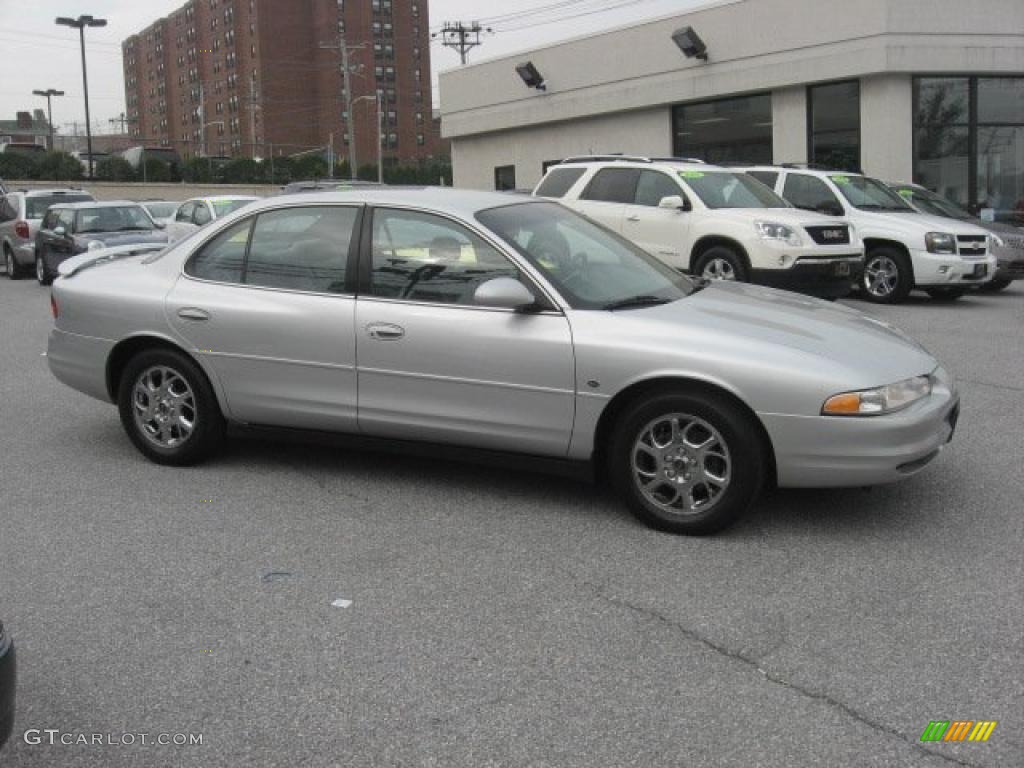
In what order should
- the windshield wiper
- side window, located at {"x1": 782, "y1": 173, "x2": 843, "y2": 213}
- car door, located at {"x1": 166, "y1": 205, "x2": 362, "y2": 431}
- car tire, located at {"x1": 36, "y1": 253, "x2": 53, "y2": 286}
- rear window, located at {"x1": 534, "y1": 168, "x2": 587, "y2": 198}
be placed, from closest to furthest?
the windshield wiper, car door, located at {"x1": 166, "y1": 205, "x2": 362, "y2": 431}, rear window, located at {"x1": 534, "y1": 168, "x2": 587, "y2": 198}, side window, located at {"x1": 782, "y1": 173, "x2": 843, "y2": 213}, car tire, located at {"x1": 36, "y1": 253, "x2": 53, "y2": 286}

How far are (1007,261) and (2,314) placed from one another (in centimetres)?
1416

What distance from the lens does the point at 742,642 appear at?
379 centimetres

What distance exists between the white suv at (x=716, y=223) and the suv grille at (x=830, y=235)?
12mm

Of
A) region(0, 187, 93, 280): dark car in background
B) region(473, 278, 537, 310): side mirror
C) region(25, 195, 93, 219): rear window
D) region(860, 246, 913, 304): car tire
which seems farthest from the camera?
region(25, 195, 93, 219): rear window

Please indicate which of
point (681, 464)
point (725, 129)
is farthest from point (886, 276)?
point (725, 129)

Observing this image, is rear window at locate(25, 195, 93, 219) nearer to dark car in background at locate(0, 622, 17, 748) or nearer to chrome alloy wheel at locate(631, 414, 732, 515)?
chrome alloy wheel at locate(631, 414, 732, 515)

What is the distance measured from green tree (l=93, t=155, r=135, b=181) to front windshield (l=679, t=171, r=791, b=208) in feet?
174

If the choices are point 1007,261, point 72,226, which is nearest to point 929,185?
point 1007,261

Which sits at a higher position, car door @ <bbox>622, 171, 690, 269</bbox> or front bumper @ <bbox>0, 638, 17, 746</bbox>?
car door @ <bbox>622, 171, 690, 269</bbox>

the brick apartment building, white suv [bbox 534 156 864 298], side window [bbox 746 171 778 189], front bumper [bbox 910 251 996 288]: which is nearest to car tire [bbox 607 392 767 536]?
white suv [bbox 534 156 864 298]

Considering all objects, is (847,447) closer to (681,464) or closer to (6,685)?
(681,464)

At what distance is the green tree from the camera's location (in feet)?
196

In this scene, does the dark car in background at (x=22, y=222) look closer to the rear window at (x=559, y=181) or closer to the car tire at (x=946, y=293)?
the rear window at (x=559, y=181)

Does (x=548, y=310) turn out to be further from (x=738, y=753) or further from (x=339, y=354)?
(x=738, y=753)
